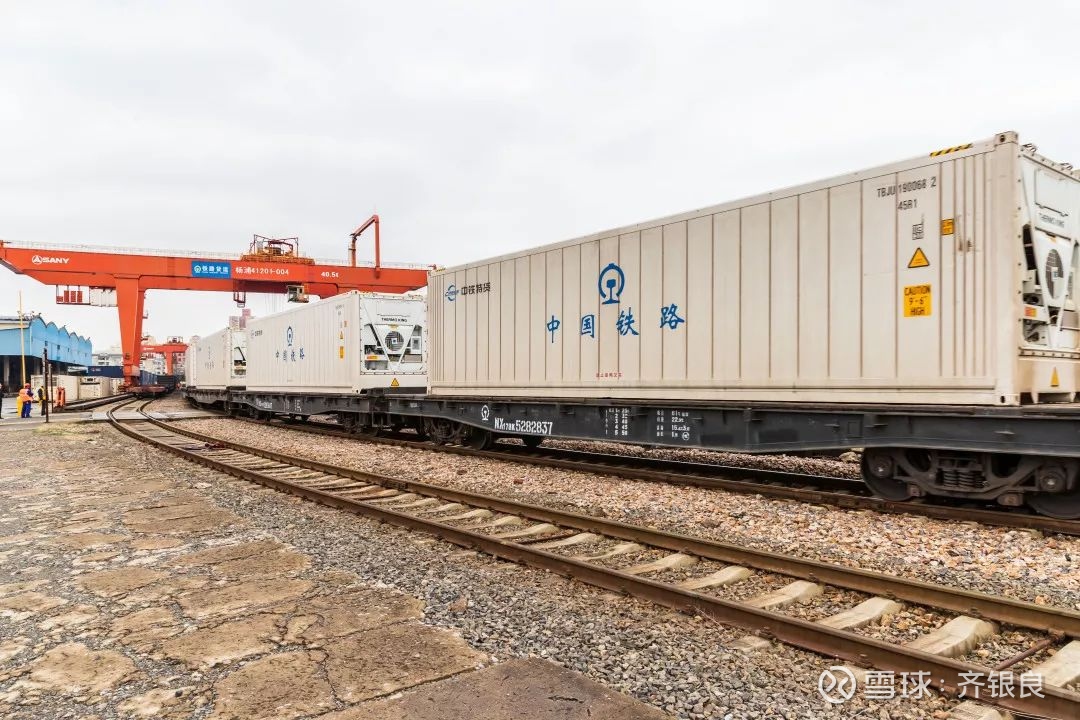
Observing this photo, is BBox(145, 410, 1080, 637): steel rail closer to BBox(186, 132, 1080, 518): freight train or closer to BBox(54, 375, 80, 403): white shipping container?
BBox(186, 132, 1080, 518): freight train

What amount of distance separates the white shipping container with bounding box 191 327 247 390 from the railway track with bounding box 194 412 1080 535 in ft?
57.7

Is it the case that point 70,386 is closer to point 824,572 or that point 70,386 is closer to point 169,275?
point 169,275

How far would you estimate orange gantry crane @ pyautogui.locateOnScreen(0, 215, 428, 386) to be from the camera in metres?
31.0

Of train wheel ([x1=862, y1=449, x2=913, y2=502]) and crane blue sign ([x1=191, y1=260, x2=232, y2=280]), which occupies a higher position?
crane blue sign ([x1=191, y1=260, x2=232, y2=280])

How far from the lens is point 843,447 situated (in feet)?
23.2

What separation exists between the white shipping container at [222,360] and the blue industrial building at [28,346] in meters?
29.9

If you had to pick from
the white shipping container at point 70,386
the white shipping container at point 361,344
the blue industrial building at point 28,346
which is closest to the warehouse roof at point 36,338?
the blue industrial building at point 28,346

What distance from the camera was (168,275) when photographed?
33125 mm

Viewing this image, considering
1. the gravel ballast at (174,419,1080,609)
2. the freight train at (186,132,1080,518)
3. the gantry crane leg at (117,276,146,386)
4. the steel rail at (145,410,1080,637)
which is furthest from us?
the gantry crane leg at (117,276,146,386)

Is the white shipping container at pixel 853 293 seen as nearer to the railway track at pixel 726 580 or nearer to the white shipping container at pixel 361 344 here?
the railway track at pixel 726 580

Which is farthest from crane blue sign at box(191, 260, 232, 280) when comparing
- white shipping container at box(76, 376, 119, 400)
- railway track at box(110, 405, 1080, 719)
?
railway track at box(110, 405, 1080, 719)

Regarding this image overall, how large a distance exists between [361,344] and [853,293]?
1186 centimetres

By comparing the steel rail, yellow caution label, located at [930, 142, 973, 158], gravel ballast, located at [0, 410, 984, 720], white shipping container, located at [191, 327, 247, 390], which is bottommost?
gravel ballast, located at [0, 410, 984, 720]

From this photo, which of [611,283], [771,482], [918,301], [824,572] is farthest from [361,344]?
[824,572]
